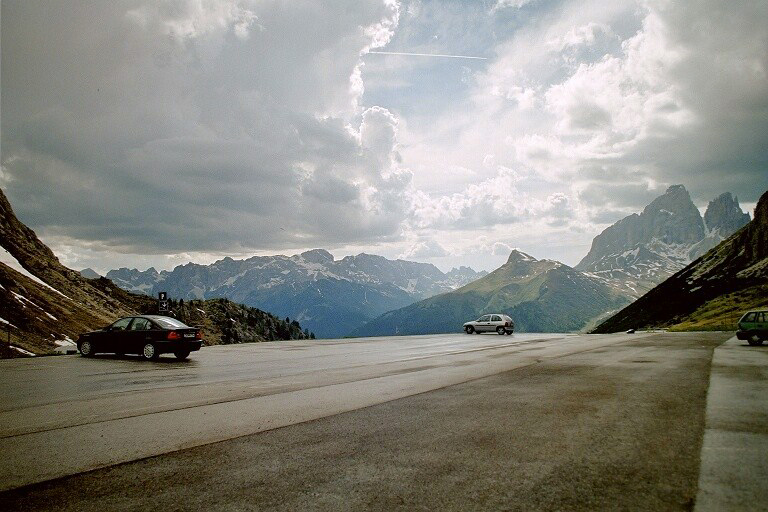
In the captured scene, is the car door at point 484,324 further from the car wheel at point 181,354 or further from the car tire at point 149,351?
the car tire at point 149,351

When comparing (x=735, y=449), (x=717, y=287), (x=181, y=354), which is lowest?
(x=181, y=354)

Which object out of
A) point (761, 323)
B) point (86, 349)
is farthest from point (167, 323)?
point (761, 323)

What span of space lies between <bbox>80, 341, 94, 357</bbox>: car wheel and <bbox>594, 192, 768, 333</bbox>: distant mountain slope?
325ft

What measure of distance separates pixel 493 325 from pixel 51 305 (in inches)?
1957

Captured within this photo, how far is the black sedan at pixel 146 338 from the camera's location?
20.2 m

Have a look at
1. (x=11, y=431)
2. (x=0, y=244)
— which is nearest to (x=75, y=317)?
(x=0, y=244)

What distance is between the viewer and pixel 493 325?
45.9m

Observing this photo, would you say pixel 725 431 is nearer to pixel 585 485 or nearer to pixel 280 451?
pixel 585 485

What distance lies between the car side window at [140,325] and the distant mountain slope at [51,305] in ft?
43.2

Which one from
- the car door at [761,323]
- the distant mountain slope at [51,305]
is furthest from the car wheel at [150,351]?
the car door at [761,323]

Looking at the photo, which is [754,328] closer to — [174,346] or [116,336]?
[174,346]

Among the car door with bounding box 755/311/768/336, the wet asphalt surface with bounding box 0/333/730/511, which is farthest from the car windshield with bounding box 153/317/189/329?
the car door with bounding box 755/311/768/336

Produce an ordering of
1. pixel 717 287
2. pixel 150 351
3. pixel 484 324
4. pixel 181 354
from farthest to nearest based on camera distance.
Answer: pixel 717 287 → pixel 484 324 → pixel 181 354 → pixel 150 351

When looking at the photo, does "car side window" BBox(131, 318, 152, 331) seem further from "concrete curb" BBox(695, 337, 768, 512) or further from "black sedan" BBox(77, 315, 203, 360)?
"concrete curb" BBox(695, 337, 768, 512)
